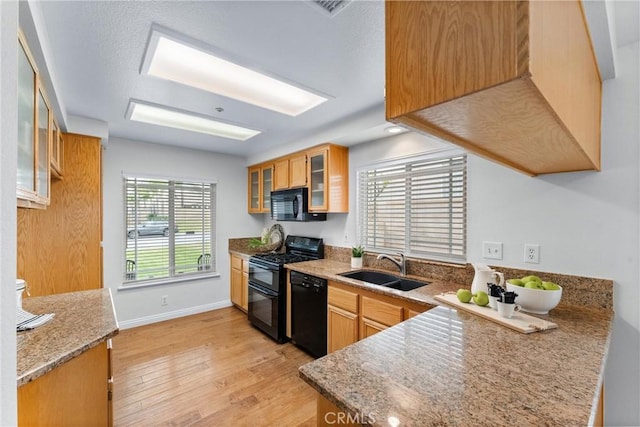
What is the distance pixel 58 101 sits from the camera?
77.0 inches

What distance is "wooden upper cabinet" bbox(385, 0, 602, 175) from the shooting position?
0.55 meters

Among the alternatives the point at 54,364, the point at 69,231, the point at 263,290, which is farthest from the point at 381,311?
the point at 69,231

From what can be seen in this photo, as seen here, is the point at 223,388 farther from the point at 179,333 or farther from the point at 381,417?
the point at 381,417

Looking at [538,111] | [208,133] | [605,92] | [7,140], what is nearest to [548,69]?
[538,111]

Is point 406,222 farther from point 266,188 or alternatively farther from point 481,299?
point 266,188

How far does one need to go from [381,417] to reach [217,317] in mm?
3643

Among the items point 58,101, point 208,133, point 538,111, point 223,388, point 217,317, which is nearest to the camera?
point 538,111

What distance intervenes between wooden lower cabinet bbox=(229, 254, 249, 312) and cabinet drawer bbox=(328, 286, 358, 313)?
1.70 metres

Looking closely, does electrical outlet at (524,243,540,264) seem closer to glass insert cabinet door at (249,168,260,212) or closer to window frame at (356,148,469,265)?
window frame at (356,148,469,265)

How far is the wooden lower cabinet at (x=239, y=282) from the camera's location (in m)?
3.83

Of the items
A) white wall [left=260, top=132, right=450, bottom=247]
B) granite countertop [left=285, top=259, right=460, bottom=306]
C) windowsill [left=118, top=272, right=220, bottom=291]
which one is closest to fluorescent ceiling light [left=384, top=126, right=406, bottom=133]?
white wall [left=260, top=132, right=450, bottom=247]

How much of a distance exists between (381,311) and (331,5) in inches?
74.7

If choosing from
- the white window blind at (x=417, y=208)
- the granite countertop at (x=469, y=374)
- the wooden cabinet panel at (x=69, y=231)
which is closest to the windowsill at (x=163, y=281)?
the wooden cabinet panel at (x=69, y=231)

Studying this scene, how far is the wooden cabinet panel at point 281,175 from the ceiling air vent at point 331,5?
2350 mm
